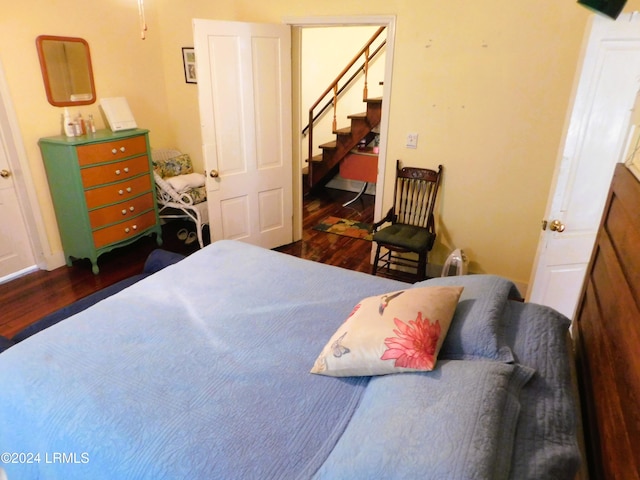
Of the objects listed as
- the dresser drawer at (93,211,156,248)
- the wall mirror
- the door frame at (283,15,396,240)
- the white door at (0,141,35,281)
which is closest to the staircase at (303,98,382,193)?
the door frame at (283,15,396,240)

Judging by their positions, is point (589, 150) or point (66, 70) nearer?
point (589, 150)

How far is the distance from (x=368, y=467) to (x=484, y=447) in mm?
268

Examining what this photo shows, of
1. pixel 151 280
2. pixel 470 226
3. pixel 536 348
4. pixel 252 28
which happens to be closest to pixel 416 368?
pixel 536 348

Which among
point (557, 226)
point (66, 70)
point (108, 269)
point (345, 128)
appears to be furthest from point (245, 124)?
point (557, 226)

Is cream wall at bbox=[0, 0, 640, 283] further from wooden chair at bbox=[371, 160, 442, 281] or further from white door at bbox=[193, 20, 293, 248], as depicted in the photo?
white door at bbox=[193, 20, 293, 248]

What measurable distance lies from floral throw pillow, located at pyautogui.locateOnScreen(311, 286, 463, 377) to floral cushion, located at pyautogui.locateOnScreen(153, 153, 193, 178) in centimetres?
345

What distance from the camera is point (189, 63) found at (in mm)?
4184

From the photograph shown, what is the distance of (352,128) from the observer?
17.5ft

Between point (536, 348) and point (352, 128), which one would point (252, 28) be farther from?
point (536, 348)

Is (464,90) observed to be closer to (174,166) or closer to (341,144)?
(341,144)

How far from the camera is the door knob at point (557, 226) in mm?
2018

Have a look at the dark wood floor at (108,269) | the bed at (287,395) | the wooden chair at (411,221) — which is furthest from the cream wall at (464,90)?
the bed at (287,395)

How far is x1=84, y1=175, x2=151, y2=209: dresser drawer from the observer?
11.2 feet

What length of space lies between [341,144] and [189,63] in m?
2.13
